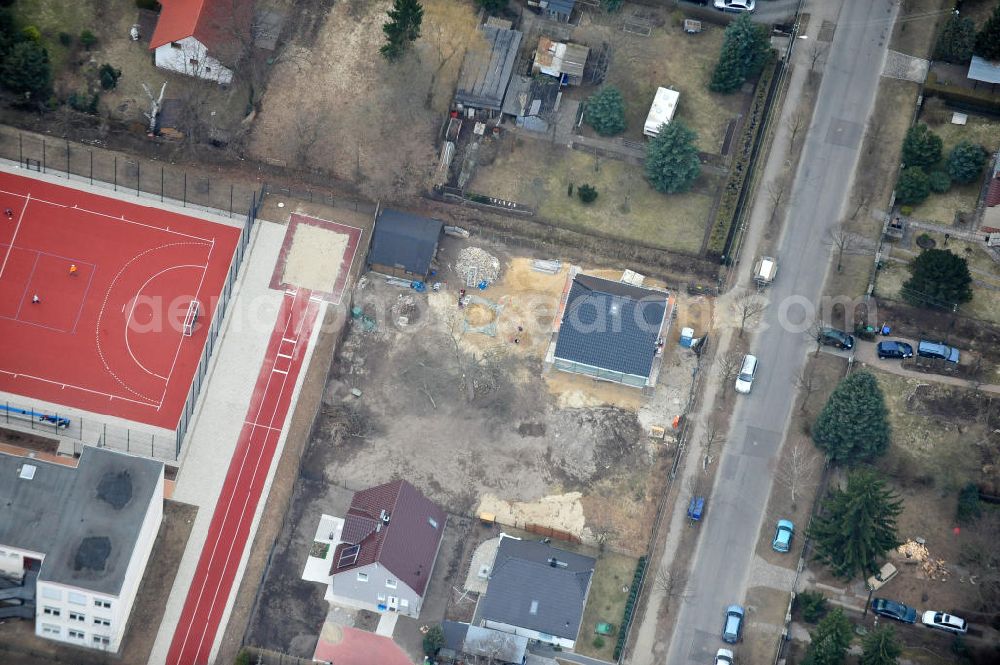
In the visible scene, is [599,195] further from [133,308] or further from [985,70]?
[133,308]

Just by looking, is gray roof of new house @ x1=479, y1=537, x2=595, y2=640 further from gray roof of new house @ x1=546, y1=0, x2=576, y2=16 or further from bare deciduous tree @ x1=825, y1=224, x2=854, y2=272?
gray roof of new house @ x1=546, y1=0, x2=576, y2=16

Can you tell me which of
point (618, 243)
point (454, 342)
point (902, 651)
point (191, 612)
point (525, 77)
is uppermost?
point (525, 77)

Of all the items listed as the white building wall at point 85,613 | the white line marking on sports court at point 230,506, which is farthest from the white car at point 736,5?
the white building wall at point 85,613

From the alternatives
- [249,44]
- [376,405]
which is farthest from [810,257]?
[249,44]

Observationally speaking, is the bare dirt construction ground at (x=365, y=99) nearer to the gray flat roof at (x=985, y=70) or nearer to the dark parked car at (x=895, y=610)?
the gray flat roof at (x=985, y=70)

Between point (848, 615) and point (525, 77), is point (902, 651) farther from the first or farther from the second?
point (525, 77)

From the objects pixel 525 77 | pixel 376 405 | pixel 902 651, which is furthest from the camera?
pixel 525 77

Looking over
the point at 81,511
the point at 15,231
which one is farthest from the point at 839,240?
the point at 15,231
